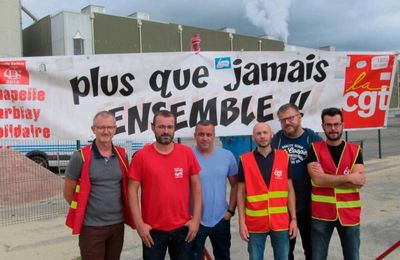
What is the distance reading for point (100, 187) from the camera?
11.1 ft

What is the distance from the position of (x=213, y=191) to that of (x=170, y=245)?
0.57m

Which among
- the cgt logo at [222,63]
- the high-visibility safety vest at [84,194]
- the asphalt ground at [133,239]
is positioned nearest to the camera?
the high-visibility safety vest at [84,194]

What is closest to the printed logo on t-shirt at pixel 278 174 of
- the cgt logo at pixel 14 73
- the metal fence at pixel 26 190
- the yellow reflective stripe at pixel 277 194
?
the yellow reflective stripe at pixel 277 194

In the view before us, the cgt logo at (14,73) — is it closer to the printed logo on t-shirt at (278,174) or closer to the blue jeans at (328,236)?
the printed logo on t-shirt at (278,174)

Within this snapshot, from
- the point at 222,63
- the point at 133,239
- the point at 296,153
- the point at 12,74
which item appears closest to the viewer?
the point at 296,153

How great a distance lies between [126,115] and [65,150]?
10.1 m

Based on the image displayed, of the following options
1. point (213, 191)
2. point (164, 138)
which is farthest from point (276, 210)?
point (164, 138)

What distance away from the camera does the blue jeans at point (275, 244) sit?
357 cm

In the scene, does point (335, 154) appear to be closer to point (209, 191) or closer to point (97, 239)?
point (209, 191)

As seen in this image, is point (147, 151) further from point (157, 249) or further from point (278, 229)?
point (278, 229)

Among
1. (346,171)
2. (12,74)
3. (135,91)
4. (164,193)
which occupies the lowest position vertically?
(164,193)

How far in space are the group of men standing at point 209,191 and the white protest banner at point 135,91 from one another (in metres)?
1.03

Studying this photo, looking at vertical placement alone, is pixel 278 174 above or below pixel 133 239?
above

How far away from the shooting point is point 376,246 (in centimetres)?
552
